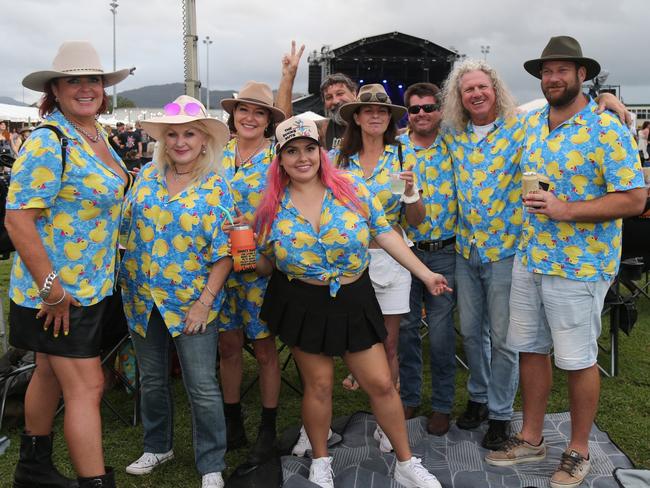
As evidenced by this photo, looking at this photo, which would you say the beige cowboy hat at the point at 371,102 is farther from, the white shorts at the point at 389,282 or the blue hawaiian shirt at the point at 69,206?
the blue hawaiian shirt at the point at 69,206

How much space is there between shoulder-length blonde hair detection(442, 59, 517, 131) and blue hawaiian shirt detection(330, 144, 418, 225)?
30cm

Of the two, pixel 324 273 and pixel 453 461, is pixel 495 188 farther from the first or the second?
pixel 453 461

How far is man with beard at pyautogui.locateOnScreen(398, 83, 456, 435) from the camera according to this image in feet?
11.0

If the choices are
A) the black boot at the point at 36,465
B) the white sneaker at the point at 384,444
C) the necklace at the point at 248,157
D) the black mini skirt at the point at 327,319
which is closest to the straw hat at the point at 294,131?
the necklace at the point at 248,157

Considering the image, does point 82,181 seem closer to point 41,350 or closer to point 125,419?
point 41,350

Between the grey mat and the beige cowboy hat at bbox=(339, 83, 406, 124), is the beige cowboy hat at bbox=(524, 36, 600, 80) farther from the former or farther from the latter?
the grey mat

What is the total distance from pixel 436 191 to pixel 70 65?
6.41 ft

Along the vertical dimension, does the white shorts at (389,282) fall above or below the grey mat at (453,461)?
above

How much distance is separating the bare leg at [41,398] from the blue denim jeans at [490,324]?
85.9 inches

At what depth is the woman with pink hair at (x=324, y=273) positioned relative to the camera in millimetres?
2666

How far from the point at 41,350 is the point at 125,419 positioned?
151 cm

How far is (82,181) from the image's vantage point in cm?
245

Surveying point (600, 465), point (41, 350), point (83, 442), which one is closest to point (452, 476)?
point (600, 465)

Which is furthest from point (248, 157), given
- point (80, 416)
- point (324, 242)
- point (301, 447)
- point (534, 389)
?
point (534, 389)
